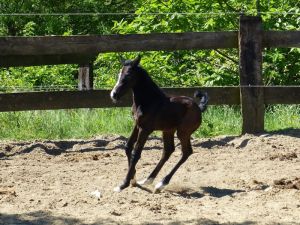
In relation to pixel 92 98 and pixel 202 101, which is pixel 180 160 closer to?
pixel 202 101

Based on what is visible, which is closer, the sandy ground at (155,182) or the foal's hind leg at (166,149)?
the sandy ground at (155,182)

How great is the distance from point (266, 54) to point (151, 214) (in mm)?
7247

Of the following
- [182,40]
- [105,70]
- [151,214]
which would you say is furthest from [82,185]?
[105,70]

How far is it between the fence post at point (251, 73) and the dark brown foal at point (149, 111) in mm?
2798

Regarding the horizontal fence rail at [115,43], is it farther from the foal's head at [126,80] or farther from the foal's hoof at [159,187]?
the foal's hoof at [159,187]

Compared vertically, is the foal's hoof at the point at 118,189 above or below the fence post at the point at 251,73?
below

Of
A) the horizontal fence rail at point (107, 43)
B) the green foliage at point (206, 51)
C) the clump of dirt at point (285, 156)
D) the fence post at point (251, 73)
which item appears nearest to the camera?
the clump of dirt at point (285, 156)

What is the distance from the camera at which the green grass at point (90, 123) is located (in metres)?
10.4

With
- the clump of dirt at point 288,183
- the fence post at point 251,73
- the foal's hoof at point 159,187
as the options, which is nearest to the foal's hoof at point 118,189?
the foal's hoof at point 159,187

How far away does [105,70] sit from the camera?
18.7 metres

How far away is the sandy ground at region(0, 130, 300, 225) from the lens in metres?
6.04

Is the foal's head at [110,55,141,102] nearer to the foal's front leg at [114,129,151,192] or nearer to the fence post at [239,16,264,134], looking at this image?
the foal's front leg at [114,129,151,192]

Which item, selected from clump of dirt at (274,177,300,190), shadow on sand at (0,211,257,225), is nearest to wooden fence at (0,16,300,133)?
clump of dirt at (274,177,300,190)

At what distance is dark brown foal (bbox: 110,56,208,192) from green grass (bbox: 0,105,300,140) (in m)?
3.05
